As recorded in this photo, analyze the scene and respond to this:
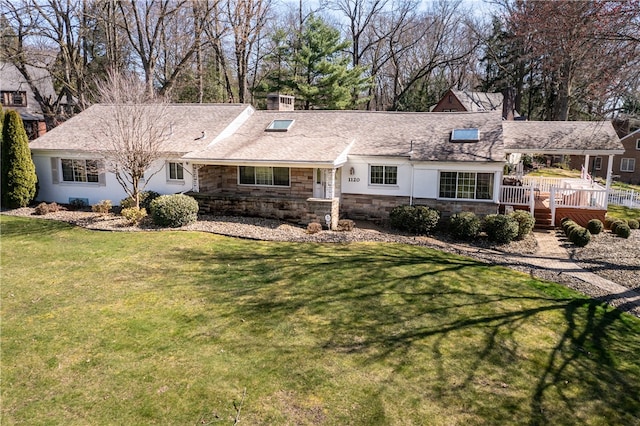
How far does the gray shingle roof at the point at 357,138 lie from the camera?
17.5 meters

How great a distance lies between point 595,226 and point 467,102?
26393 mm

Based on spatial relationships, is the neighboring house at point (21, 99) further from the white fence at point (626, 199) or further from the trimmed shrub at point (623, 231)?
the white fence at point (626, 199)

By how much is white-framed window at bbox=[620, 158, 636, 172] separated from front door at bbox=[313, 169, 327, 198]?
3557 centimetres

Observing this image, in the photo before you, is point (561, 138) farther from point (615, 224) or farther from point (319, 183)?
point (319, 183)

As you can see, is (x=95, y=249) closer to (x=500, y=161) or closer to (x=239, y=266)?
(x=239, y=266)

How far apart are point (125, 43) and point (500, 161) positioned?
3228cm

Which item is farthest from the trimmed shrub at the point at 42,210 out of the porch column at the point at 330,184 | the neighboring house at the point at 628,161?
the neighboring house at the point at 628,161

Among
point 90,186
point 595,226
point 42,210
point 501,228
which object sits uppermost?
point 90,186

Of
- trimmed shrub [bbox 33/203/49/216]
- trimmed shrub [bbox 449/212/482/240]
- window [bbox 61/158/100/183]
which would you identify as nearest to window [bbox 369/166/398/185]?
trimmed shrub [bbox 449/212/482/240]

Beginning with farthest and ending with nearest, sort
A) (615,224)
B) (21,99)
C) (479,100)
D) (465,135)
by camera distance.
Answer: (479,100) < (21,99) < (465,135) < (615,224)

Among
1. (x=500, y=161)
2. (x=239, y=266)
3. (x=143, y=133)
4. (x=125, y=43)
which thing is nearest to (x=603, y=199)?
(x=500, y=161)

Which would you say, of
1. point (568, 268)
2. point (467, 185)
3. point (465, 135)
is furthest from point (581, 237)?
point (465, 135)

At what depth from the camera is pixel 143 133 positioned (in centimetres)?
1709

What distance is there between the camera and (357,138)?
19594 millimetres
